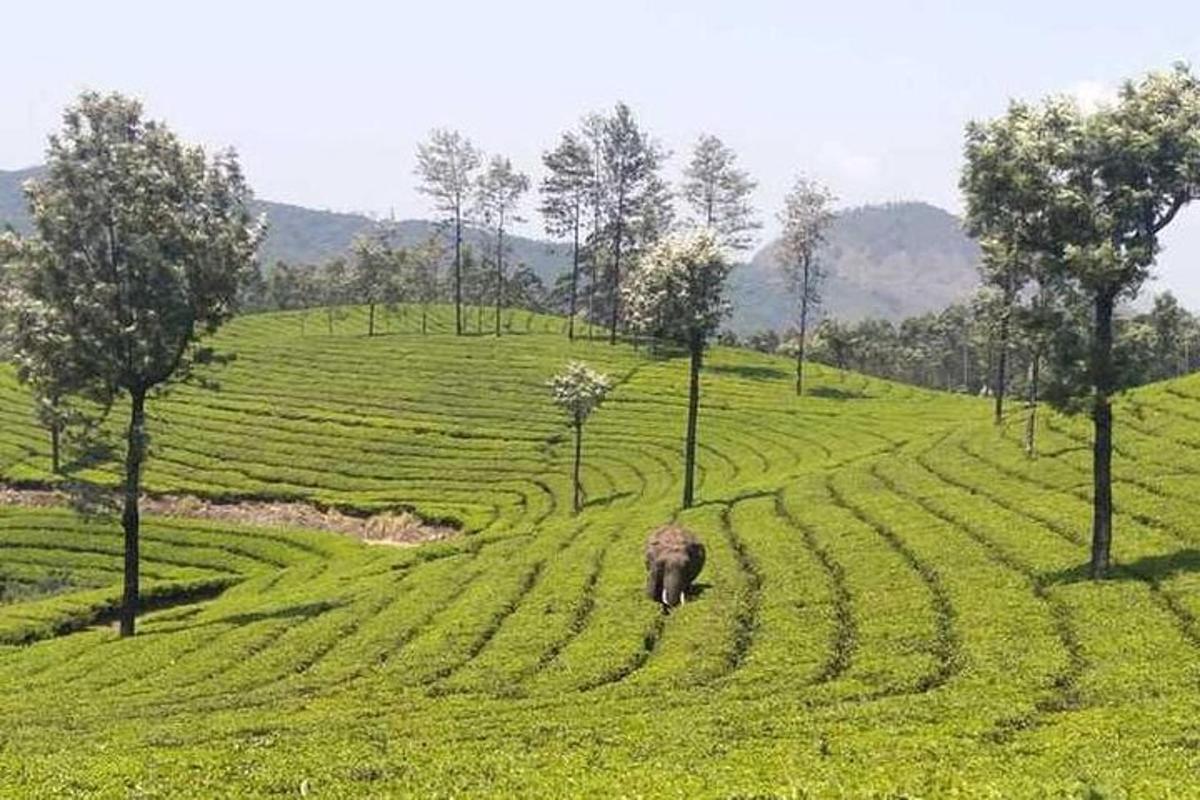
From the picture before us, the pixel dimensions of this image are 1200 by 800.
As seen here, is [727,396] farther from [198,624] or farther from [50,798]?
[50,798]

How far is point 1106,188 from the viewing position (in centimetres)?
3628

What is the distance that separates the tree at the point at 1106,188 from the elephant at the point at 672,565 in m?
12.8

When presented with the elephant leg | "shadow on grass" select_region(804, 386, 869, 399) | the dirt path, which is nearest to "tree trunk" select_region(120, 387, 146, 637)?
the elephant leg

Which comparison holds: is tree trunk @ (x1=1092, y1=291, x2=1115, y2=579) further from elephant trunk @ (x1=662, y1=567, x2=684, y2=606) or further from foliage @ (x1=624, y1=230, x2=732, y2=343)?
foliage @ (x1=624, y1=230, x2=732, y2=343)

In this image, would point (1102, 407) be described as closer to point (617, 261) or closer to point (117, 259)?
point (117, 259)

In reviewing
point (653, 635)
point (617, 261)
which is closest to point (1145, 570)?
point (653, 635)

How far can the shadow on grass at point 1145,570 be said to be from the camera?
3619cm

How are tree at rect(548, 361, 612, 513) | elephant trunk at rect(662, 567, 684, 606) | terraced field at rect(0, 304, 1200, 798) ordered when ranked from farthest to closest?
tree at rect(548, 361, 612, 513) < elephant trunk at rect(662, 567, 684, 606) < terraced field at rect(0, 304, 1200, 798)

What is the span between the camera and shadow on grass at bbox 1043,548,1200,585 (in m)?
36.2

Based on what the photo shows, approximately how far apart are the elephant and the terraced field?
101cm

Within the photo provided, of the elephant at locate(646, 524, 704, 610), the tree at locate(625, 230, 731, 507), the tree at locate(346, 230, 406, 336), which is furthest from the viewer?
the tree at locate(346, 230, 406, 336)

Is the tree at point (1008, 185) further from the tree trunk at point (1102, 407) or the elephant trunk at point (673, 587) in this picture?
the elephant trunk at point (673, 587)

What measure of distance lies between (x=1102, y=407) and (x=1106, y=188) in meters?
6.53

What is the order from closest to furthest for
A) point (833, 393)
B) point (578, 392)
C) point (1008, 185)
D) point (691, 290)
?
point (1008, 185)
point (691, 290)
point (578, 392)
point (833, 393)
